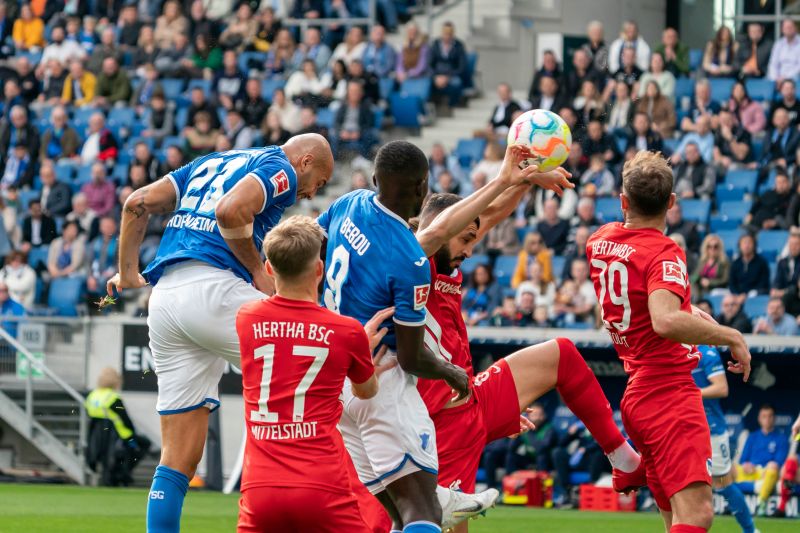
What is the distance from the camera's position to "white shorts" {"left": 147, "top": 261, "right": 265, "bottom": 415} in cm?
766

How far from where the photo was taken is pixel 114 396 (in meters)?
18.5

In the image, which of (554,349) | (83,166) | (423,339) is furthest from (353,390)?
(83,166)

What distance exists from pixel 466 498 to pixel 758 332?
376 inches

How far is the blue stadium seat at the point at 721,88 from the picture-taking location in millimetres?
19922

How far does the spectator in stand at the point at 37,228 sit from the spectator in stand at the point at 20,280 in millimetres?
1106

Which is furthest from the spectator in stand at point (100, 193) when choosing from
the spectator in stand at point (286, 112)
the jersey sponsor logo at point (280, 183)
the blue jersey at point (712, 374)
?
the jersey sponsor logo at point (280, 183)

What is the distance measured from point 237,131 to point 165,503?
1543 cm

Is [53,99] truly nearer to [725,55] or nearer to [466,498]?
[725,55]

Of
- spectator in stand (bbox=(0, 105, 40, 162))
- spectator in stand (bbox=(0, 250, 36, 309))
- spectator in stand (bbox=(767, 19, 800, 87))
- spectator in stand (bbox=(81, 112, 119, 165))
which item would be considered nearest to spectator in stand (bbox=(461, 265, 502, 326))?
spectator in stand (bbox=(767, 19, 800, 87))

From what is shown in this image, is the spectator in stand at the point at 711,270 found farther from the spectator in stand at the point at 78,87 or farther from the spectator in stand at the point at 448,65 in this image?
the spectator in stand at the point at 78,87

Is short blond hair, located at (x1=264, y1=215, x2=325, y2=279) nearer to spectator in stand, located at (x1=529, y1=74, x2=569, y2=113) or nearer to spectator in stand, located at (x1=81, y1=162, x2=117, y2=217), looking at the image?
spectator in stand, located at (x1=529, y1=74, x2=569, y2=113)

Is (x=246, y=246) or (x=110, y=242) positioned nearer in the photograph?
(x=246, y=246)

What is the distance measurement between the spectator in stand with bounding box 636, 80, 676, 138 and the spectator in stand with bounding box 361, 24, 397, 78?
476 centimetres

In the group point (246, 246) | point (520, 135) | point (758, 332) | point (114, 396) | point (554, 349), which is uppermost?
point (520, 135)
